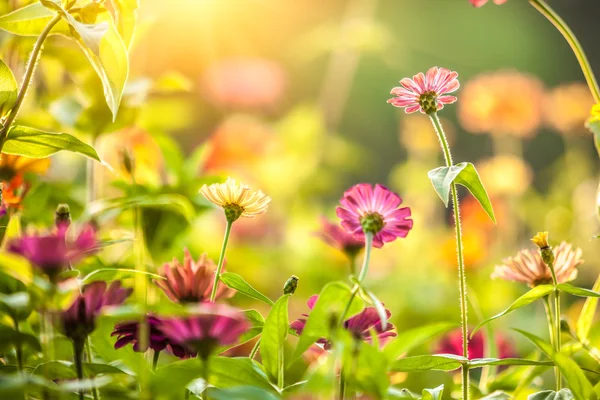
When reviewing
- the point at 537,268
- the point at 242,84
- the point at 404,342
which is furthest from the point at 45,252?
the point at 242,84

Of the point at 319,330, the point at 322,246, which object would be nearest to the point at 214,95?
the point at 322,246

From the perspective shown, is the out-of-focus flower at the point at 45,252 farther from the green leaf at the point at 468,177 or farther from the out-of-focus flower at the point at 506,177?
the out-of-focus flower at the point at 506,177

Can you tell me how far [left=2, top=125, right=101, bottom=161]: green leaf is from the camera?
0.38 metres

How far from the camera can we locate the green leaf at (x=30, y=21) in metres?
0.39

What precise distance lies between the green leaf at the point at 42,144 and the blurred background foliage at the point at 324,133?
95 millimetres

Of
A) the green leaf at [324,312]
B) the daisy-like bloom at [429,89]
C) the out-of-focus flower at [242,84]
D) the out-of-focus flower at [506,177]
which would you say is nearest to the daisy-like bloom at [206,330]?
the green leaf at [324,312]

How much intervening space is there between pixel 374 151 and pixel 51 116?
2.30 metres

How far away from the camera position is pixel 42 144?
382mm

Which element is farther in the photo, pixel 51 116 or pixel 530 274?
pixel 51 116

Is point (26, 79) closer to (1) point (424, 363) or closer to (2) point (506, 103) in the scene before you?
(1) point (424, 363)

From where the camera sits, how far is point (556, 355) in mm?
345

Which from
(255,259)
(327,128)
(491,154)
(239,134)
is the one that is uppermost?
(491,154)

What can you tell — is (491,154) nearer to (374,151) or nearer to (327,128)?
(374,151)

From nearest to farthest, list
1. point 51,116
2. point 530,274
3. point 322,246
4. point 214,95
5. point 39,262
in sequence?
1. point 39,262
2. point 530,274
3. point 51,116
4. point 322,246
5. point 214,95
